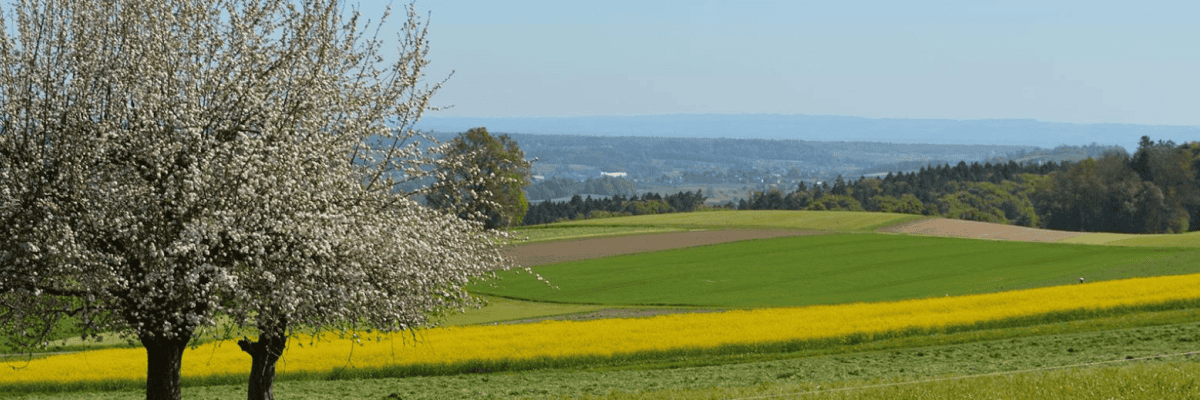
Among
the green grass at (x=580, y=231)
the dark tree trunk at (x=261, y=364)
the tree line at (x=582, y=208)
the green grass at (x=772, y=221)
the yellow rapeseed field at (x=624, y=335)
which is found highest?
the dark tree trunk at (x=261, y=364)

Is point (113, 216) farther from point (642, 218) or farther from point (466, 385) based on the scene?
point (642, 218)

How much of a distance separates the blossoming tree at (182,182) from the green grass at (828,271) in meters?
31.5

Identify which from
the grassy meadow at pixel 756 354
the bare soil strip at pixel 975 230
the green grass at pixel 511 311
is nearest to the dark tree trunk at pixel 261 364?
the grassy meadow at pixel 756 354

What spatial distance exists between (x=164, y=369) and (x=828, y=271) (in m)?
46.3

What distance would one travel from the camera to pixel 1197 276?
130ft

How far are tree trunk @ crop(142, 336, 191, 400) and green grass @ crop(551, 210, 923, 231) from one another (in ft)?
252

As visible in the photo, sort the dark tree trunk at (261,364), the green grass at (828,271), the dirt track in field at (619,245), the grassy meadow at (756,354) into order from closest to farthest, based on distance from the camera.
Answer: the grassy meadow at (756,354), the dark tree trunk at (261,364), the green grass at (828,271), the dirt track in field at (619,245)

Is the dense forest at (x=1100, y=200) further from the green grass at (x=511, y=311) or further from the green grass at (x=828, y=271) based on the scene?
the green grass at (x=511, y=311)

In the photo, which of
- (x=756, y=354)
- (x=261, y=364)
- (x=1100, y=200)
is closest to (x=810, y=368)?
(x=756, y=354)

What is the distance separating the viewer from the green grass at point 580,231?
85.1 m

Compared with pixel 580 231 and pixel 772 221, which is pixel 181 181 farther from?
pixel 772 221

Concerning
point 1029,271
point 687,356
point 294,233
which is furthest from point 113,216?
point 1029,271

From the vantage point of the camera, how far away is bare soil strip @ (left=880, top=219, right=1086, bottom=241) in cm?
8044

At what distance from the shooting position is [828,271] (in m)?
59.5
